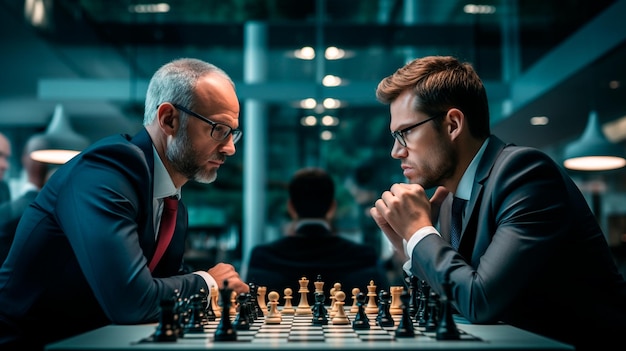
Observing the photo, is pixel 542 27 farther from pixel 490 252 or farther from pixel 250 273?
pixel 490 252

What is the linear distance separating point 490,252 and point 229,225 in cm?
474

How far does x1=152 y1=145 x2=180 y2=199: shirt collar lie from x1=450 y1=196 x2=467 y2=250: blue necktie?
961 mm

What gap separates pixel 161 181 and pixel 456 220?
1.01 metres

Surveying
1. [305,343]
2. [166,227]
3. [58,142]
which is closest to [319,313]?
[305,343]

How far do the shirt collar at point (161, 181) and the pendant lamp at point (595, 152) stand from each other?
3.87 m

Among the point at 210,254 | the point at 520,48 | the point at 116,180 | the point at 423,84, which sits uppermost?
the point at 520,48

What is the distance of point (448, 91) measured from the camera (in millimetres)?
2074

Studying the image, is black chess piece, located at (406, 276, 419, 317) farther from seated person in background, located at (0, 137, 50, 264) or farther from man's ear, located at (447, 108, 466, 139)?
seated person in background, located at (0, 137, 50, 264)

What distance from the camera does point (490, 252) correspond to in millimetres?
1649

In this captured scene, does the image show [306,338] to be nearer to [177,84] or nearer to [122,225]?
[122,225]

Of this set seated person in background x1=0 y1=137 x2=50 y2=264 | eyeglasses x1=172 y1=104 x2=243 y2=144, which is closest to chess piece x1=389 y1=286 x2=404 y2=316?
eyeglasses x1=172 y1=104 x2=243 y2=144

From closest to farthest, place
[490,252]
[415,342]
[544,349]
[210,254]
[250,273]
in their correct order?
[544,349]
[415,342]
[490,252]
[250,273]
[210,254]

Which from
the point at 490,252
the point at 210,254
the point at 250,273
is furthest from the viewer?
the point at 210,254

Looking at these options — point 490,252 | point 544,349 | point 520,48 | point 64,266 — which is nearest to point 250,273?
point 64,266
